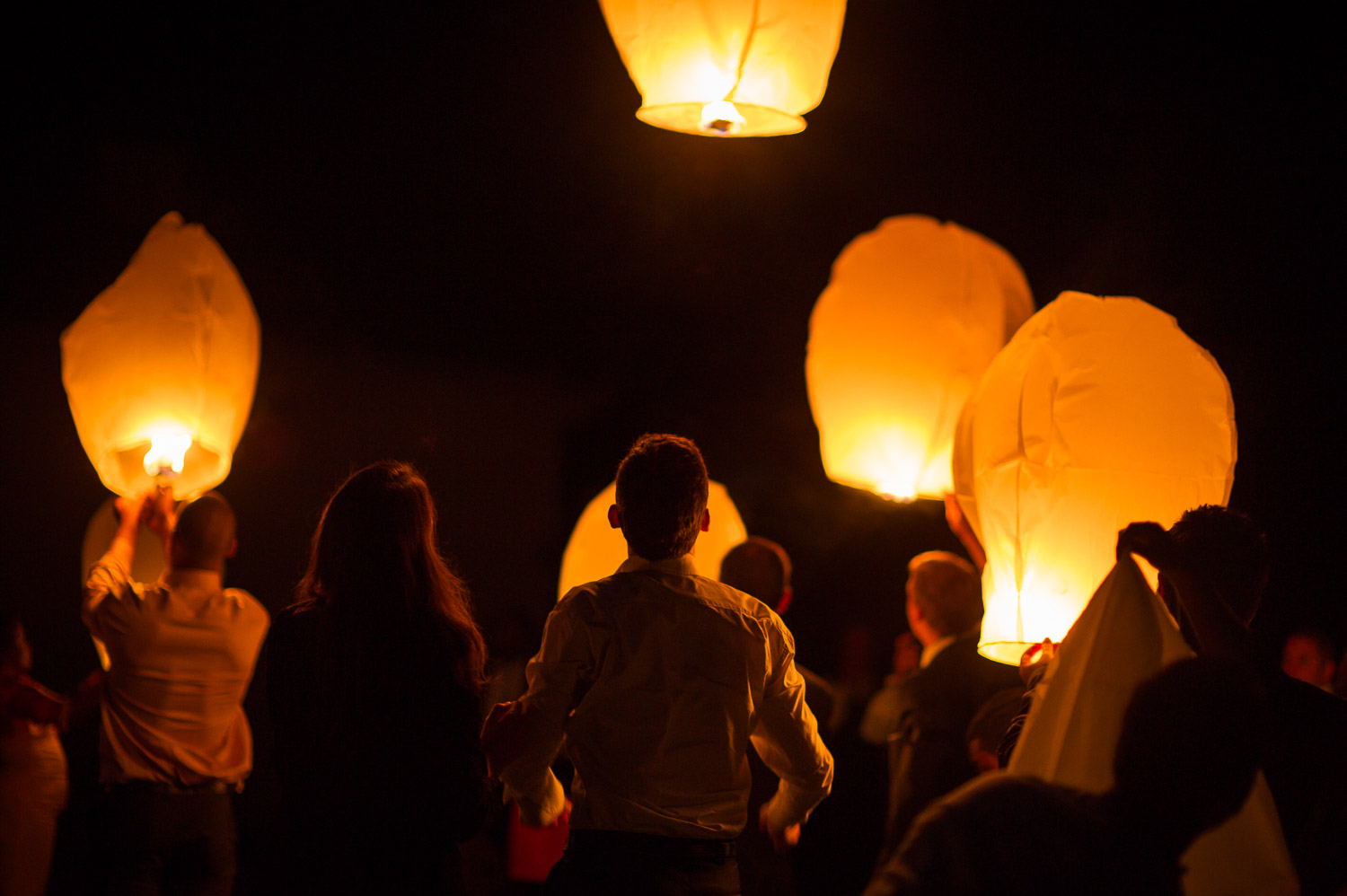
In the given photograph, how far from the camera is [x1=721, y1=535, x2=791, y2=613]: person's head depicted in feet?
8.86

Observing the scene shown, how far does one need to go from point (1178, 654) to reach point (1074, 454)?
0.65 m

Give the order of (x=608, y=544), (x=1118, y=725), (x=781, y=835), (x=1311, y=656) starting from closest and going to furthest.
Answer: (x=1118, y=725) < (x=781, y=835) < (x=608, y=544) < (x=1311, y=656)

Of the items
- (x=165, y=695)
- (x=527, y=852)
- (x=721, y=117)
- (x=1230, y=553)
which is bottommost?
(x=527, y=852)

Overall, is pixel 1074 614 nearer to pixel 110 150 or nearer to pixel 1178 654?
pixel 1178 654

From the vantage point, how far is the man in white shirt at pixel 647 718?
5.31 ft

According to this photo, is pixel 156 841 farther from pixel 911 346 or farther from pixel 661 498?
pixel 911 346

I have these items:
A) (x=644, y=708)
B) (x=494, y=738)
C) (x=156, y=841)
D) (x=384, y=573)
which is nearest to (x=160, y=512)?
(x=156, y=841)

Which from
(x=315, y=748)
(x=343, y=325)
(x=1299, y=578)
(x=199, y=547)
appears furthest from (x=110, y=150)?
(x=1299, y=578)

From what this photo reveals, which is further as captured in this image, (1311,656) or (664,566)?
(1311,656)

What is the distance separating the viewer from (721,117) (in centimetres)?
217

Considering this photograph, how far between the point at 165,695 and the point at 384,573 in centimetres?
137

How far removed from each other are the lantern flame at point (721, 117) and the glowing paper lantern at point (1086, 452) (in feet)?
2.42

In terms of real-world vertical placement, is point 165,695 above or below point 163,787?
above

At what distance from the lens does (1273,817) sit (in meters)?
1.37
